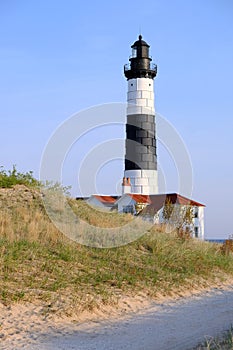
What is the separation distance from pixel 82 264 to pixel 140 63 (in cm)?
2830

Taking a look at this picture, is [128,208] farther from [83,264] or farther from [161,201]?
[83,264]

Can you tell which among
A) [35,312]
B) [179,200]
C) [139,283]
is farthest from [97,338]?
[179,200]

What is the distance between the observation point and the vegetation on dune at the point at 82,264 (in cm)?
1020

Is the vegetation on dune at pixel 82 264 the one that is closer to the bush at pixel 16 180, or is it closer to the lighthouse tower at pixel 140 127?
the bush at pixel 16 180

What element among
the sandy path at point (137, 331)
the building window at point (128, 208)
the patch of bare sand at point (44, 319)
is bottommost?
the sandy path at point (137, 331)

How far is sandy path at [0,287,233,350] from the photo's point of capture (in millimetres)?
7543

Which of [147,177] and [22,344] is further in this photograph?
[147,177]

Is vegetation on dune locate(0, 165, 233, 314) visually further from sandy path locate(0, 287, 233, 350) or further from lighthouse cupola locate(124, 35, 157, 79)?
lighthouse cupola locate(124, 35, 157, 79)

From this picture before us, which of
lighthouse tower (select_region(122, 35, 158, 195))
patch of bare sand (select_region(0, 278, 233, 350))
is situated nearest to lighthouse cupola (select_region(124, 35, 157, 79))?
lighthouse tower (select_region(122, 35, 158, 195))

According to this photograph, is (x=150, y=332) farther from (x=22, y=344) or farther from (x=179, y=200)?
(x=179, y=200)

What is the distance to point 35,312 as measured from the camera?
29.6 feet

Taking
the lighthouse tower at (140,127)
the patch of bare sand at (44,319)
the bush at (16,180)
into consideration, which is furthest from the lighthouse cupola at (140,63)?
the patch of bare sand at (44,319)

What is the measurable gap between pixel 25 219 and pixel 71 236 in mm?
1797

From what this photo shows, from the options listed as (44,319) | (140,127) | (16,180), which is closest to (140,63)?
(140,127)
